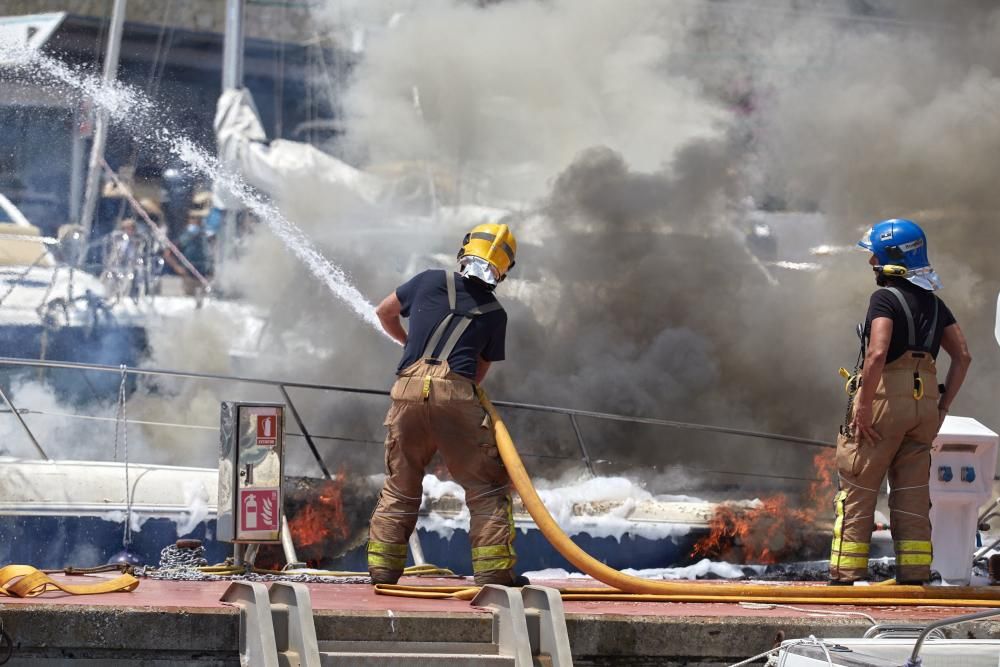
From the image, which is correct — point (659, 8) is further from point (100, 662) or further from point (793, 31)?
point (100, 662)

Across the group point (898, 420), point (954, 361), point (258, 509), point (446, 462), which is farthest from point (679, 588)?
point (258, 509)

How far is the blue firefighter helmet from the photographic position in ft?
18.0

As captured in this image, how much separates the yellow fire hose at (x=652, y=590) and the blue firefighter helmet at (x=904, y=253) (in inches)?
50.7

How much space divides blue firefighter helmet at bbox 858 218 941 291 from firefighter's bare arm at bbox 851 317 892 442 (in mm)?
284

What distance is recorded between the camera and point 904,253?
5.49 m

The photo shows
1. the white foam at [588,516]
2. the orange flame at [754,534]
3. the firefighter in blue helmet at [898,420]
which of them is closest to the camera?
the firefighter in blue helmet at [898,420]

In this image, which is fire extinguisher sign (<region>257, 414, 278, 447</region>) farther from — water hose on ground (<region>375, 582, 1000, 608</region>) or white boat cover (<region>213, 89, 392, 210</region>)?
white boat cover (<region>213, 89, 392, 210</region>)

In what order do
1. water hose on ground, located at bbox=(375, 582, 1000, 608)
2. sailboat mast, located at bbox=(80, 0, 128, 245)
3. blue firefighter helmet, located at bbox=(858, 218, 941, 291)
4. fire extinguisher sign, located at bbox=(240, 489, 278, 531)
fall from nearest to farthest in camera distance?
water hose on ground, located at bbox=(375, 582, 1000, 608) < blue firefighter helmet, located at bbox=(858, 218, 941, 291) < fire extinguisher sign, located at bbox=(240, 489, 278, 531) < sailboat mast, located at bbox=(80, 0, 128, 245)

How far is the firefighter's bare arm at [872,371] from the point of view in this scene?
526cm

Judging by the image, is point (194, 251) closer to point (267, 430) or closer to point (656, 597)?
point (267, 430)

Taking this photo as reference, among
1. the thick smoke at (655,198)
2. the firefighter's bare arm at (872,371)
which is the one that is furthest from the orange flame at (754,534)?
the firefighter's bare arm at (872,371)

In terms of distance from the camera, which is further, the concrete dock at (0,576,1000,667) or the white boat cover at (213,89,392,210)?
the white boat cover at (213,89,392,210)

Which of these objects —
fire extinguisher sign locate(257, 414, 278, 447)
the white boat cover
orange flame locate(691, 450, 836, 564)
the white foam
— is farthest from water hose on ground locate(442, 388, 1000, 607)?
the white boat cover

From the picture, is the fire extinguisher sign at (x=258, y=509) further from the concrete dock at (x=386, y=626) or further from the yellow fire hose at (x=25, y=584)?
the yellow fire hose at (x=25, y=584)
